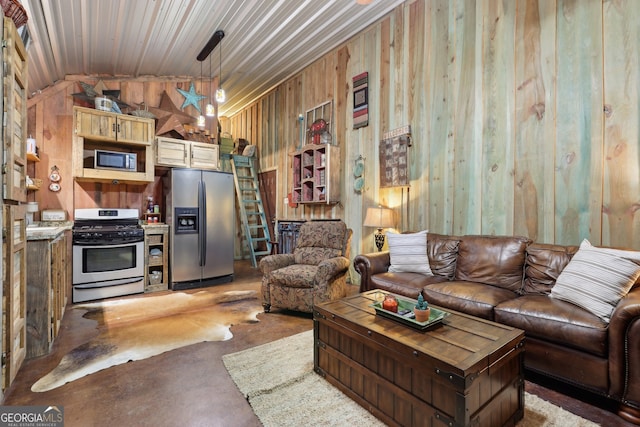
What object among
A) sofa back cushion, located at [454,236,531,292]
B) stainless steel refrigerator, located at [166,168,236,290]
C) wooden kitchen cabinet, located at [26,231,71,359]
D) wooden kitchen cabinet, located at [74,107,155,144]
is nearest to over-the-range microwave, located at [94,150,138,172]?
wooden kitchen cabinet, located at [74,107,155,144]

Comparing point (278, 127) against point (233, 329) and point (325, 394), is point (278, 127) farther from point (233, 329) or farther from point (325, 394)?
point (325, 394)

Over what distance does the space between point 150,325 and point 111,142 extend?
272 centimetres

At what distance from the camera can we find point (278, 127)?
591cm

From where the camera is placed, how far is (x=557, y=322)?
1747mm

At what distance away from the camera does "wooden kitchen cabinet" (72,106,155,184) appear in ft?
12.2

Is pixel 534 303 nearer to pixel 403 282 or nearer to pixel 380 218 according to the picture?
pixel 403 282

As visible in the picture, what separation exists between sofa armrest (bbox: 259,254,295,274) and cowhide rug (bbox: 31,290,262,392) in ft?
1.54

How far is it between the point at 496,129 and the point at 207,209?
12.6ft

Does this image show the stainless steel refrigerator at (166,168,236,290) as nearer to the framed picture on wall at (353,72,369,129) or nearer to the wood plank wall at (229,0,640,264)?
the wood plank wall at (229,0,640,264)

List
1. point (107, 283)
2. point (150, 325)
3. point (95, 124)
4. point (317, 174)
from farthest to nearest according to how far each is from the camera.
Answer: point (317, 174) < point (95, 124) < point (107, 283) < point (150, 325)

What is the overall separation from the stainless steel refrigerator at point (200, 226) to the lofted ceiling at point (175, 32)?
167 centimetres

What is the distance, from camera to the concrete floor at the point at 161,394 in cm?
154

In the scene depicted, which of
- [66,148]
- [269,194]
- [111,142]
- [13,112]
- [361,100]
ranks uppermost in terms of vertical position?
[361,100]

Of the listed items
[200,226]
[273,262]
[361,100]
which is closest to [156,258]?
[200,226]
